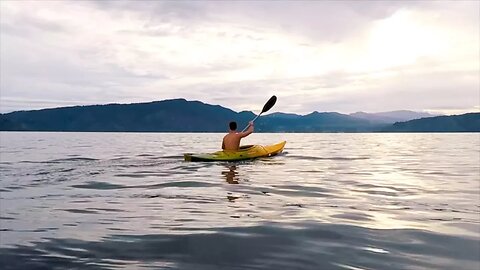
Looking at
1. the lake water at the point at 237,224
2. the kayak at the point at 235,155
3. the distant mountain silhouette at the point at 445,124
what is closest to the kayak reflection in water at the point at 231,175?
the lake water at the point at 237,224

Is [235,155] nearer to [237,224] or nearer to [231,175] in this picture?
[231,175]

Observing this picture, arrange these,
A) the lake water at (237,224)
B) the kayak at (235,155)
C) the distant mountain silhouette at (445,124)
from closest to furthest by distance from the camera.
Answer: the lake water at (237,224)
the kayak at (235,155)
the distant mountain silhouette at (445,124)

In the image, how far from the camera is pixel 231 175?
14102 mm

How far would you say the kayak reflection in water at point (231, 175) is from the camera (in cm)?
1269

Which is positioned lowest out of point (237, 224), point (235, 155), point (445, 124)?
point (237, 224)

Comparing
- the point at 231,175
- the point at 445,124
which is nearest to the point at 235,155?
the point at 231,175

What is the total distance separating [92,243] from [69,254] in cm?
48

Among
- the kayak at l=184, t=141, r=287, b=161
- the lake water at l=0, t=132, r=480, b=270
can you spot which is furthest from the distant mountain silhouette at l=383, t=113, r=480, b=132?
the lake water at l=0, t=132, r=480, b=270

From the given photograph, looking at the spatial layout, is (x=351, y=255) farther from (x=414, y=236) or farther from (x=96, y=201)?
(x=96, y=201)

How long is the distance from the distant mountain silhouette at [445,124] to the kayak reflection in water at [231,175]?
563ft

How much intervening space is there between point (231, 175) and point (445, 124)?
18882 centimetres

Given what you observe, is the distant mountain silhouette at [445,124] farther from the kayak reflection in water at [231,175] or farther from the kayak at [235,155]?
the kayak reflection in water at [231,175]

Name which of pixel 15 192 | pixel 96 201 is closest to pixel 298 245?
pixel 96 201

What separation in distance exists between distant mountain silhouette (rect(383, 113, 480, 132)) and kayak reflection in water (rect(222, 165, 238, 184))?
563ft
